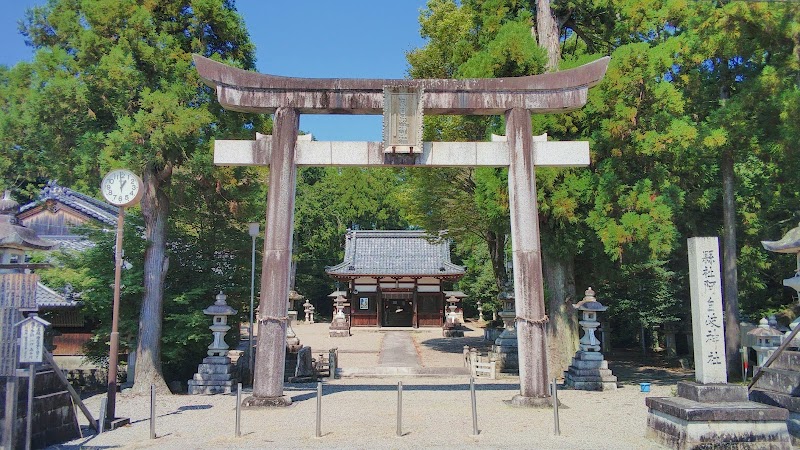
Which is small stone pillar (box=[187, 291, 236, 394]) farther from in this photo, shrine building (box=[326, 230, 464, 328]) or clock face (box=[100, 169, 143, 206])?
shrine building (box=[326, 230, 464, 328])

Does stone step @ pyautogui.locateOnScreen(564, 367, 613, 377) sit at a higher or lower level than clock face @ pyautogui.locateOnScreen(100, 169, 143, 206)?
lower

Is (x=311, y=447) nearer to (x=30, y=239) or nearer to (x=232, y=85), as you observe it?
(x=30, y=239)

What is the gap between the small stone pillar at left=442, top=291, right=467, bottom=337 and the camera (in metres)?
30.1

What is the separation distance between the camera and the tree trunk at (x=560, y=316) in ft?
46.4

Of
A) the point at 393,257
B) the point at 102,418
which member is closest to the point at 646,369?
the point at 102,418

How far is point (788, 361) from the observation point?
322 inches

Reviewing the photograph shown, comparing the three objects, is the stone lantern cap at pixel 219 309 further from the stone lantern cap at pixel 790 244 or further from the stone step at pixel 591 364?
the stone lantern cap at pixel 790 244

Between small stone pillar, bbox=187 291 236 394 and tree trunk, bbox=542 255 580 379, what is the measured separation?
7.95 metres

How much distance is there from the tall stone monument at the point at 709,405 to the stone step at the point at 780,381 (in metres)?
1.01

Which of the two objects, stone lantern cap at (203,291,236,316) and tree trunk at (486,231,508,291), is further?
tree trunk at (486,231,508,291)

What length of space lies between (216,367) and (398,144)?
6528mm

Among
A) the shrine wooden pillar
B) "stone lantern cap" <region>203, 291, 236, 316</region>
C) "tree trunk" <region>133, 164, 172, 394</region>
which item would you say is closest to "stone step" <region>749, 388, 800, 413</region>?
the shrine wooden pillar

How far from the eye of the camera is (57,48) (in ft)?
38.2

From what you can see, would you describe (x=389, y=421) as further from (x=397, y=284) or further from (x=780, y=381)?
(x=397, y=284)
